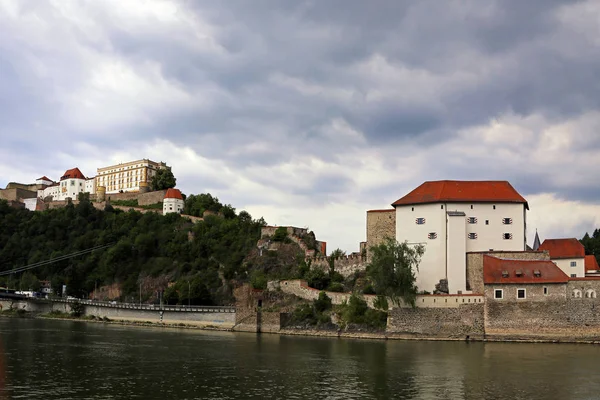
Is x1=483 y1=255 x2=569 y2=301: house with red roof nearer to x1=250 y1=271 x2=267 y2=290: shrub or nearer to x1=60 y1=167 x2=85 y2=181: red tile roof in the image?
x1=250 y1=271 x2=267 y2=290: shrub

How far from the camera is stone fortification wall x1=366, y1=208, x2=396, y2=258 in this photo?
6169 centimetres

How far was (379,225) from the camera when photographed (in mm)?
62312

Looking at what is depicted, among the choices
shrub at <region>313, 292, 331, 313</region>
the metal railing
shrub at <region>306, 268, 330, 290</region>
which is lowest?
the metal railing

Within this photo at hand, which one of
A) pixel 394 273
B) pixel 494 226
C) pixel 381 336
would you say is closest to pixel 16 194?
pixel 381 336

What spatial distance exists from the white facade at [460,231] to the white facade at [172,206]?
166 feet

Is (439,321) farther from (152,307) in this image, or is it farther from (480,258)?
(152,307)

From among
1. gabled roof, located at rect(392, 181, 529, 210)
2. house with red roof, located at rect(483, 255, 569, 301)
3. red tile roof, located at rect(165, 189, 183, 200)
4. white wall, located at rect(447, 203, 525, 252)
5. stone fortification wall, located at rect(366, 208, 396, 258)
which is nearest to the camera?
house with red roof, located at rect(483, 255, 569, 301)

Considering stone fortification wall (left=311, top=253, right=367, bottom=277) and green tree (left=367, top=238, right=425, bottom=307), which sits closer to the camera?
green tree (left=367, top=238, right=425, bottom=307)

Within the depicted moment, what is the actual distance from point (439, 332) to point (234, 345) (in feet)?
55.1

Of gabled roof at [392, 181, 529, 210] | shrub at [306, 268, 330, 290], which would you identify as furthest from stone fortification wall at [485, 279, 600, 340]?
shrub at [306, 268, 330, 290]

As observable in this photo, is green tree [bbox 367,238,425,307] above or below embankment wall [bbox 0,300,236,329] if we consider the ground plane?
above

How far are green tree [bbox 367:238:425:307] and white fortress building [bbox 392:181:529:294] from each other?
4844 mm

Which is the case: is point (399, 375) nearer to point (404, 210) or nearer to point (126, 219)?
point (404, 210)

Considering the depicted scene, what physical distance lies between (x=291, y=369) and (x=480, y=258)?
26.3 metres
